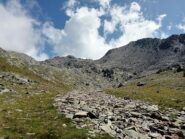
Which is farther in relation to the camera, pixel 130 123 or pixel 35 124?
pixel 130 123

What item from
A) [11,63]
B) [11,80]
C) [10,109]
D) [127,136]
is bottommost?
[127,136]

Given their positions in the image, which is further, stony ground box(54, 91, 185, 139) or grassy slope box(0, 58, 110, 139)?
stony ground box(54, 91, 185, 139)

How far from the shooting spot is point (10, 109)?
3906 cm

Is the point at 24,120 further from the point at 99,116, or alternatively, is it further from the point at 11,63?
the point at 11,63

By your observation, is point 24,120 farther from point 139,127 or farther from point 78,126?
point 139,127

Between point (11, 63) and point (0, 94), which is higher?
point (11, 63)

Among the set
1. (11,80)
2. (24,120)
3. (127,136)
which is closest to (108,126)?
(127,136)

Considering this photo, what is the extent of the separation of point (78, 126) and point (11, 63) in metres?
133

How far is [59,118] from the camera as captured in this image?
107 feet

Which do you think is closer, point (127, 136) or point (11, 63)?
point (127, 136)

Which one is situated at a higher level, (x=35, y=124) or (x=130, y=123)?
(x=35, y=124)

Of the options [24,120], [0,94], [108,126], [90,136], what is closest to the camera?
[90,136]

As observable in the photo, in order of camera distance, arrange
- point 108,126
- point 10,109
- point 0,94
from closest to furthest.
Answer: point 108,126, point 10,109, point 0,94

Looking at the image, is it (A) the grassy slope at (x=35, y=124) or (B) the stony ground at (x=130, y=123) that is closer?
(A) the grassy slope at (x=35, y=124)
